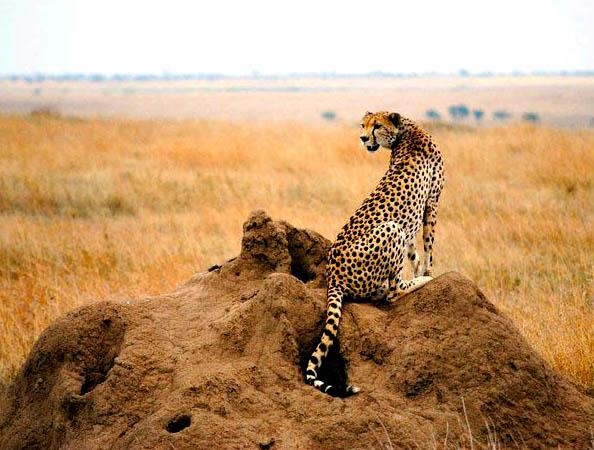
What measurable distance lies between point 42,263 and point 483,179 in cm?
765

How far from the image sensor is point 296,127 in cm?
2381

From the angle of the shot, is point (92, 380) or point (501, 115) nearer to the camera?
point (92, 380)

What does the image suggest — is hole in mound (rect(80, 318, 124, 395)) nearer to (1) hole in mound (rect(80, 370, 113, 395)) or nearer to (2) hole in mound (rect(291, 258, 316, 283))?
(1) hole in mound (rect(80, 370, 113, 395))

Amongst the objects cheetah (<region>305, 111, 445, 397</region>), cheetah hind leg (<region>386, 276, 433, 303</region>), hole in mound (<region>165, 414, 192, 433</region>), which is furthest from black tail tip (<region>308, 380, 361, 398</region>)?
cheetah hind leg (<region>386, 276, 433, 303</region>)

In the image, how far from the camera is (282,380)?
175 inches

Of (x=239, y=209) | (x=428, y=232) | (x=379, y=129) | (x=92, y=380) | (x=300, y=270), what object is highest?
(x=379, y=129)

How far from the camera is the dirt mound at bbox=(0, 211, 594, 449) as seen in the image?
4234 mm

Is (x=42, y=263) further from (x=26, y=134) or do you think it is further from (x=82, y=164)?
(x=26, y=134)

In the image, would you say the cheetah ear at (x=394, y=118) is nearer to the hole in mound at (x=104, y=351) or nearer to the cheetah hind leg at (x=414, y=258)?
the cheetah hind leg at (x=414, y=258)

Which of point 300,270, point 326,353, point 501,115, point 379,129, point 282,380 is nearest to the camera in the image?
point 282,380

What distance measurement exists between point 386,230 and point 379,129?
844mm

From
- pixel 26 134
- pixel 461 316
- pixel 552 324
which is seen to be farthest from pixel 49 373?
pixel 26 134

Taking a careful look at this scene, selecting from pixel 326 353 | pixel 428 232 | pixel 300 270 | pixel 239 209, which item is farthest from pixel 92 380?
pixel 239 209

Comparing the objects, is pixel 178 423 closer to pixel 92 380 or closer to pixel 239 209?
pixel 92 380
